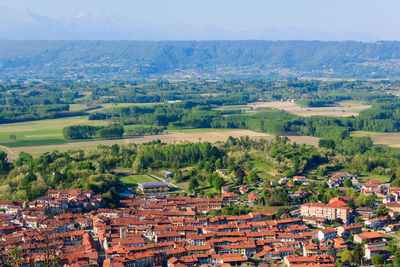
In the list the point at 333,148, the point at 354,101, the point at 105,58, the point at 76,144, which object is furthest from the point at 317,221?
the point at 105,58

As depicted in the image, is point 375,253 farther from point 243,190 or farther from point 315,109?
point 315,109

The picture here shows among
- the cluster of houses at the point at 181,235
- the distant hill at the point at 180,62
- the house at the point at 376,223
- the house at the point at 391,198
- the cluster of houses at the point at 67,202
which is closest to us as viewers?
the cluster of houses at the point at 181,235

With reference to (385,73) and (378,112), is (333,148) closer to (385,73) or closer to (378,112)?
(378,112)

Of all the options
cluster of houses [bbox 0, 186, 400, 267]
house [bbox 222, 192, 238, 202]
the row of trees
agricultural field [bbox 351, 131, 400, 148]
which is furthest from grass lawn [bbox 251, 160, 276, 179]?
the row of trees

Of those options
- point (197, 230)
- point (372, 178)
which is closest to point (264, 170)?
point (372, 178)

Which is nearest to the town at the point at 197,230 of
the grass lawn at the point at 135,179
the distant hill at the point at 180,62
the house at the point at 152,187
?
the house at the point at 152,187

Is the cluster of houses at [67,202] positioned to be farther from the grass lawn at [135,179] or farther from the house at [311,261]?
the house at [311,261]
